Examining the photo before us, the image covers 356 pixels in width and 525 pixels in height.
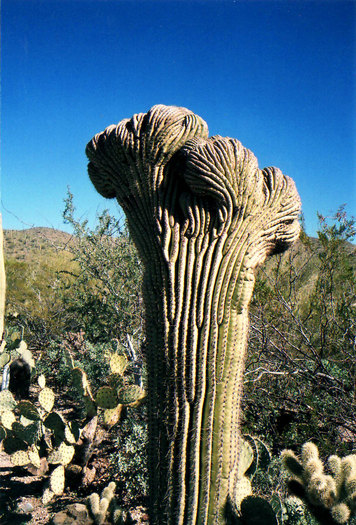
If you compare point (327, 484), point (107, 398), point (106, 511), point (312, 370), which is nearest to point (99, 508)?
point (106, 511)

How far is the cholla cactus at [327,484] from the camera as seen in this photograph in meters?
2.01

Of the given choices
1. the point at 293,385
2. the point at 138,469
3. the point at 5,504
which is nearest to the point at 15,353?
the point at 5,504

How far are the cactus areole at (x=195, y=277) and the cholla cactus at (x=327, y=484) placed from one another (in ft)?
1.18

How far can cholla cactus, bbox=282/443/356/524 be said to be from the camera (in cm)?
201

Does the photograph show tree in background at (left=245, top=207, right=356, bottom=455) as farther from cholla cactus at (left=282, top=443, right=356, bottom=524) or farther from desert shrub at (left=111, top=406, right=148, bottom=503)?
cholla cactus at (left=282, top=443, right=356, bottom=524)

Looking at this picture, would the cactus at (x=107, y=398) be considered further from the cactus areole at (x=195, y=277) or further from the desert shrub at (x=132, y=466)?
the cactus areole at (x=195, y=277)

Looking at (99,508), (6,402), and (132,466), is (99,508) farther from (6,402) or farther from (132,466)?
(6,402)

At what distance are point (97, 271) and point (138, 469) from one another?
12.4 feet

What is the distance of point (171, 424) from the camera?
85.4 inches

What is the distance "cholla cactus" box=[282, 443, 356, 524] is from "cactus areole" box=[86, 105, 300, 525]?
36 centimetres

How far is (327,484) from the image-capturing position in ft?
6.77

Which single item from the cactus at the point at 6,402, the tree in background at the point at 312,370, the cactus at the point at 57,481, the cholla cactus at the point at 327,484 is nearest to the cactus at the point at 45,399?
the cactus at the point at 6,402

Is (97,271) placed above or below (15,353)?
above

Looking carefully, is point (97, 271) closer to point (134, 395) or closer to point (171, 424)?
point (134, 395)
